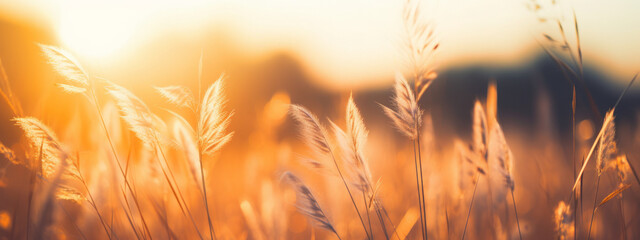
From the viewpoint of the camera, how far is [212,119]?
1.33 meters

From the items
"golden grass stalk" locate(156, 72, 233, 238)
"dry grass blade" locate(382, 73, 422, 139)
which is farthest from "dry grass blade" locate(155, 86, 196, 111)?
"dry grass blade" locate(382, 73, 422, 139)

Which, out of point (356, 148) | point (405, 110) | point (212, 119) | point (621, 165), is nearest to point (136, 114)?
point (212, 119)

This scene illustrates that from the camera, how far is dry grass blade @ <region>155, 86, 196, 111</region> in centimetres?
133

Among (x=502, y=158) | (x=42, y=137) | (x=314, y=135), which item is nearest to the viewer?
(x=42, y=137)

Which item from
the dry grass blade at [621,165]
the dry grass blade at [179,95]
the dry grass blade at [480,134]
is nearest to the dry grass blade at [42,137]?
the dry grass blade at [179,95]

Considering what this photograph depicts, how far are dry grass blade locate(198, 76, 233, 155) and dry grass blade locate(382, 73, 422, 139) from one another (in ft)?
1.97

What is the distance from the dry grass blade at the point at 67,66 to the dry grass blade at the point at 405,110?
3.65ft

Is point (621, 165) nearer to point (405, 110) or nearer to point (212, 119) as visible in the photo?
point (405, 110)

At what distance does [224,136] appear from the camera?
4.67 ft

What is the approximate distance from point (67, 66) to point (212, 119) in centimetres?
56

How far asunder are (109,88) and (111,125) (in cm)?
86

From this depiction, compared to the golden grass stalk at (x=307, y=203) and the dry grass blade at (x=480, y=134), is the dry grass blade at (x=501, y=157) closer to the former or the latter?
the dry grass blade at (x=480, y=134)

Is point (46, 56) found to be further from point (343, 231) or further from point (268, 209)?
point (343, 231)

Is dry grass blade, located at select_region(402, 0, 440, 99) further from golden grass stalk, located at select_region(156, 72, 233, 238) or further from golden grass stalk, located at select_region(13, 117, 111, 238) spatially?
golden grass stalk, located at select_region(13, 117, 111, 238)
